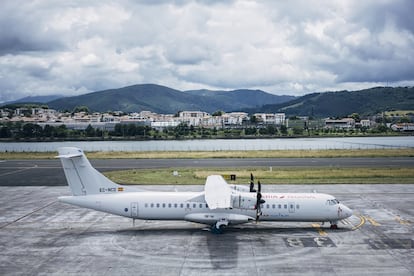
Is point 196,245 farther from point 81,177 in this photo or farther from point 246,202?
point 81,177

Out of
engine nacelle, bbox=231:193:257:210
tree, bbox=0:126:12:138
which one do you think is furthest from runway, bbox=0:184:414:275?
tree, bbox=0:126:12:138

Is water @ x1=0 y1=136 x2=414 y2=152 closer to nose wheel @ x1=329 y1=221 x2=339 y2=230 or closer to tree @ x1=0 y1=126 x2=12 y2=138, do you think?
tree @ x1=0 y1=126 x2=12 y2=138

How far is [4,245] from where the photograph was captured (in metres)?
25.4

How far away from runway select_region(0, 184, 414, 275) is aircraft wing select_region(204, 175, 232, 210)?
2.94 meters

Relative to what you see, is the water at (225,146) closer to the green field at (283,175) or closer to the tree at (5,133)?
the tree at (5,133)

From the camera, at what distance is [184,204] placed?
91.7 ft

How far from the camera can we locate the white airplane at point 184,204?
2762cm

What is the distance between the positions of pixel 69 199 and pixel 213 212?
10257 mm

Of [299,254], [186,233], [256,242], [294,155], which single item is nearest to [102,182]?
[186,233]

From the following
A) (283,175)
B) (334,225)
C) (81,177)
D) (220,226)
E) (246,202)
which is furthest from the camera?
(283,175)

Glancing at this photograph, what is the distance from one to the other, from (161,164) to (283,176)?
71.6 feet

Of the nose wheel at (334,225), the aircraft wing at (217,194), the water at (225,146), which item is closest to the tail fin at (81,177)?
the aircraft wing at (217,194)

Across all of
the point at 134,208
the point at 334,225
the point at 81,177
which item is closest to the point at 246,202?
the point at 334,225

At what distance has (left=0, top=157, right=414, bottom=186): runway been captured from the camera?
55.4m
